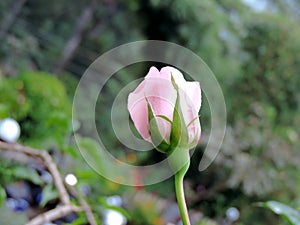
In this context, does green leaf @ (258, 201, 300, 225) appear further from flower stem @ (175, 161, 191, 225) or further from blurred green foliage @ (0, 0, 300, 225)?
blurred green foliage @ (0, 0, 300, 225)

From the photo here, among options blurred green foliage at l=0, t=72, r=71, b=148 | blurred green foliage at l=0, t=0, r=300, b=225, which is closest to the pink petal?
blurred green foliage at l=0, t=72, r=71, b=148

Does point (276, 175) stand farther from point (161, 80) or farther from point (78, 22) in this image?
point (161, 80)

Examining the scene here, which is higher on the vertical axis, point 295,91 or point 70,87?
point 295,91

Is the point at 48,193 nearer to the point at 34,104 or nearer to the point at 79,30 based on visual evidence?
the point at 34,104

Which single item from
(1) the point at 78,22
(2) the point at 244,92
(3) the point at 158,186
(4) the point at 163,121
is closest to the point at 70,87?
(1) the point at 78,22

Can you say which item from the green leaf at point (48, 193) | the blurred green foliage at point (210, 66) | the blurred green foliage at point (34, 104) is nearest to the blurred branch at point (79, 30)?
the blurred green foliage at point (210, 66)

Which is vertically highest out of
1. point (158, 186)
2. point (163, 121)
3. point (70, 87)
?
point (70, 87)

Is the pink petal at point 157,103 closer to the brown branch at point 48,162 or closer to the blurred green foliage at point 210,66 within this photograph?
the brown branch at point 48,162
